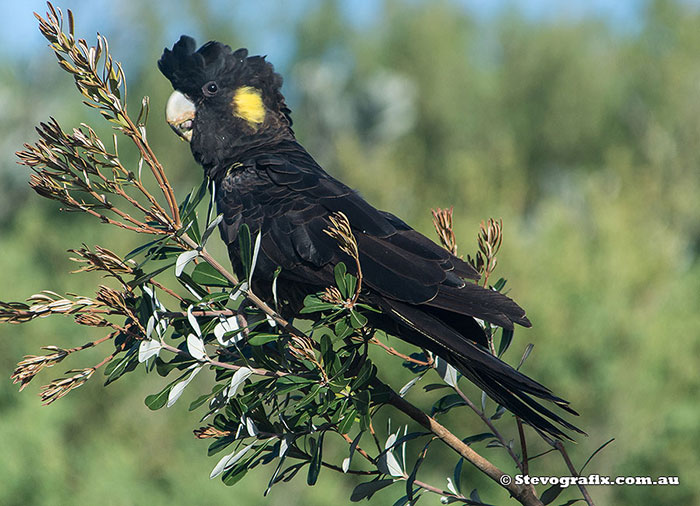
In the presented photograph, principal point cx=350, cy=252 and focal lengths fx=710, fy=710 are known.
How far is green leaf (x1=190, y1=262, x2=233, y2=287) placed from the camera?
64.7 inches

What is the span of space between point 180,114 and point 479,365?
170cm

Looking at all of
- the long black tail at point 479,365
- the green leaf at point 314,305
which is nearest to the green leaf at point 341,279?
the green leaf at point 314,305

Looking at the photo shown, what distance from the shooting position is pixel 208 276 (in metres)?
1.65

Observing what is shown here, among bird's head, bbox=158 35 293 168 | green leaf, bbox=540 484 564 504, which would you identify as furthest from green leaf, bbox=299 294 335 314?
bird's head, bbox=158 35 293 168

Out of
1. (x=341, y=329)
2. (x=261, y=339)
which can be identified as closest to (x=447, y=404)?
(x=341, y=329)

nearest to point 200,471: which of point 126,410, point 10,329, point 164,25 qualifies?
point 126,410

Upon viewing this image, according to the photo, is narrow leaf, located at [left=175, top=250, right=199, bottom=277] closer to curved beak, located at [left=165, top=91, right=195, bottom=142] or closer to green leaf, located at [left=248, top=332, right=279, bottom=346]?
green leaf, located at [left=248, top=332, right=279, bottom=346]

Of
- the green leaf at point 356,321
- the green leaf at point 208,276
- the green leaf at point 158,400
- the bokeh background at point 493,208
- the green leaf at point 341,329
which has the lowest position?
the green leaf at point 158,400

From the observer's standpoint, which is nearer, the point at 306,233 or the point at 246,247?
the point at 246,247

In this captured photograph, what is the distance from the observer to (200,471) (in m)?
8.80

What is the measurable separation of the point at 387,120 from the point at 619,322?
8962mm

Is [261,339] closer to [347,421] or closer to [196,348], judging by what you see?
[196,348]

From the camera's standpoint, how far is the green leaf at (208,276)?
5.39 ft

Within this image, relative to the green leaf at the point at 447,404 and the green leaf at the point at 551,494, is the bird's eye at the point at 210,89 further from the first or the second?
the green leaf at the point at 551,494
